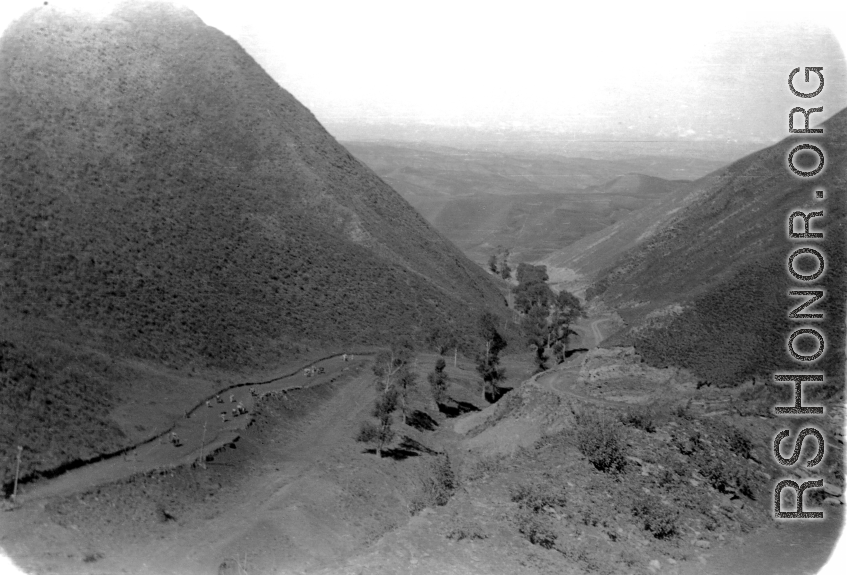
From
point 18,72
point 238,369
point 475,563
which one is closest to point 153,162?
point 18,72

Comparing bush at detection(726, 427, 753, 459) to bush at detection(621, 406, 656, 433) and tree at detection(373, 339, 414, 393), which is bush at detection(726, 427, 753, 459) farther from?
tree at detection(373, 339, 414, 393)

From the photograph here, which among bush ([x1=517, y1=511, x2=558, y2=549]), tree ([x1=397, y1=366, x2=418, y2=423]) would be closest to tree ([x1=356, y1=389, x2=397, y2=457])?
tree ([x1=397, y1=366, x2=418, y2=423])

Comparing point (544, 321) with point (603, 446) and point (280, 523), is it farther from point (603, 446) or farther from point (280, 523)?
point (603, 446)

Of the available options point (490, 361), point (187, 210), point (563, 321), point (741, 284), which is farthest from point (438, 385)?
point (187, 210)

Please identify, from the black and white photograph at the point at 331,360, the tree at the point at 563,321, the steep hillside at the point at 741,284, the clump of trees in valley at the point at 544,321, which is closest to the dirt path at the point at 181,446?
the black and white photograph at the point at 331,360

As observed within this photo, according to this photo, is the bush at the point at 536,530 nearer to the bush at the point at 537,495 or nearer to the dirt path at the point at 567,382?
the bush at the point at 537,495

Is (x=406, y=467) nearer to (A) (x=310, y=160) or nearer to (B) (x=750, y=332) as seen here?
(B) (x=750, y=332)

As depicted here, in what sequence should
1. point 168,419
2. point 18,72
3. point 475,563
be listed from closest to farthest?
point 475,563 < point 168,419 < point 18,72
